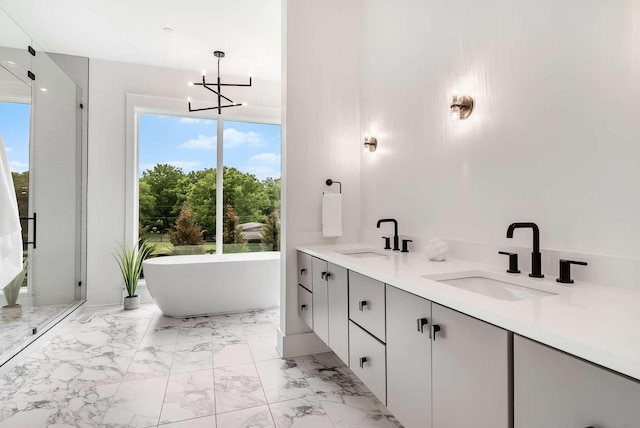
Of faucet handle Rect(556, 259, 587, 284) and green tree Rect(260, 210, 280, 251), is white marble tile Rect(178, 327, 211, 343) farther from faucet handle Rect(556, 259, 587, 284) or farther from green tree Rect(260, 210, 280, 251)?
faucet handle Rect(556, 259, 587, 284)

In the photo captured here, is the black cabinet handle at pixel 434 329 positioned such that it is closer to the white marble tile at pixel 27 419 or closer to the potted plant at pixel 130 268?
the white marble tile at pixel 27 419

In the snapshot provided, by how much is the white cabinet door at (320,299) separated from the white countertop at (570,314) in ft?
2.13

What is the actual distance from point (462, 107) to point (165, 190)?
3461 millimetres

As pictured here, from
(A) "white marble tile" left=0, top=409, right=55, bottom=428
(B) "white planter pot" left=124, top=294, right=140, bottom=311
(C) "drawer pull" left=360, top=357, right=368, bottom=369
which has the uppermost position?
(C) "drawer pull" left=360, top=357, right=368, bottom=369

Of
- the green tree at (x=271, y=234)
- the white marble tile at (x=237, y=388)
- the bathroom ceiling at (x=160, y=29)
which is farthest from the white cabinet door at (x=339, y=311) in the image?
the green tree at (x=271, y=234)

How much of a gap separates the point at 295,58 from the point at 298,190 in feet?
3.07

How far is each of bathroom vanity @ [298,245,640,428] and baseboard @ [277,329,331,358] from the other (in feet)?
2.69

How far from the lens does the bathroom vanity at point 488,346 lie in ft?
2.02

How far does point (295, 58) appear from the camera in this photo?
95.8 inches

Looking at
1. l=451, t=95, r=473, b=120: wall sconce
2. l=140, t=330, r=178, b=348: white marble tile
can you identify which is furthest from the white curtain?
l=451, t=95, r=473, b=120: wall sconce

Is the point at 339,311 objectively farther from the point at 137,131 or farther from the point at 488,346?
the point at 137,131

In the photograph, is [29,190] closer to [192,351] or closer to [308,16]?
[192,351]

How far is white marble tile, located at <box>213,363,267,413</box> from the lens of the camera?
1.78m

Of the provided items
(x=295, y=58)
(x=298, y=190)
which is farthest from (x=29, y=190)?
(x=295, y=58)
